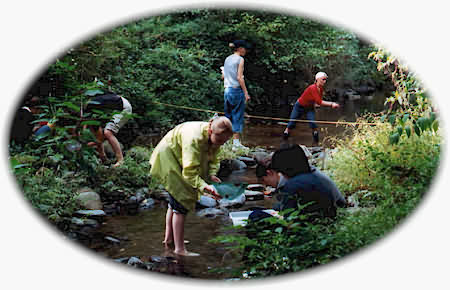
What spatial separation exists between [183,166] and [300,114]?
0.65 metres

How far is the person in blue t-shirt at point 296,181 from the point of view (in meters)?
2.15

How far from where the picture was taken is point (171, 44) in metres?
2.46

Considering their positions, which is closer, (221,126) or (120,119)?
(221,126)

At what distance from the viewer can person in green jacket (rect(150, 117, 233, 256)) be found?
7.44 feet

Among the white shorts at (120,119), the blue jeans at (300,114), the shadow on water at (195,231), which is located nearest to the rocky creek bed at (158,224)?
the shadow on water at (195,231)

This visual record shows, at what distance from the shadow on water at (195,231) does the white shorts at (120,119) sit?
470 millimetres

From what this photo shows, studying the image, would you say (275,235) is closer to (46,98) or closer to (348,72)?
(348,72)

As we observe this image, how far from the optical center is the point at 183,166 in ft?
7.47

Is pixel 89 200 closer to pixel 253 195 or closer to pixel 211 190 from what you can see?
pixel 211 190

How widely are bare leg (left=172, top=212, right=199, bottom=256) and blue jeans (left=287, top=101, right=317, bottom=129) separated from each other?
725mm

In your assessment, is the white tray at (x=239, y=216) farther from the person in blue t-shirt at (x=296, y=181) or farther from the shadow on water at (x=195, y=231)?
the person in blue t-shirt at (x=296, y=181)

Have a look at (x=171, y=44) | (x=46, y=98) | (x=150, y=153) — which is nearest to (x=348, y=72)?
(x=171, y=44)

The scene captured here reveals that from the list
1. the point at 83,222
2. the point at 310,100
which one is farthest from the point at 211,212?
the point at 310,100

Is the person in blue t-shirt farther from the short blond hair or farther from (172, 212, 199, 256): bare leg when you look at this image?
(172, 212, 199, 256): bare leg
